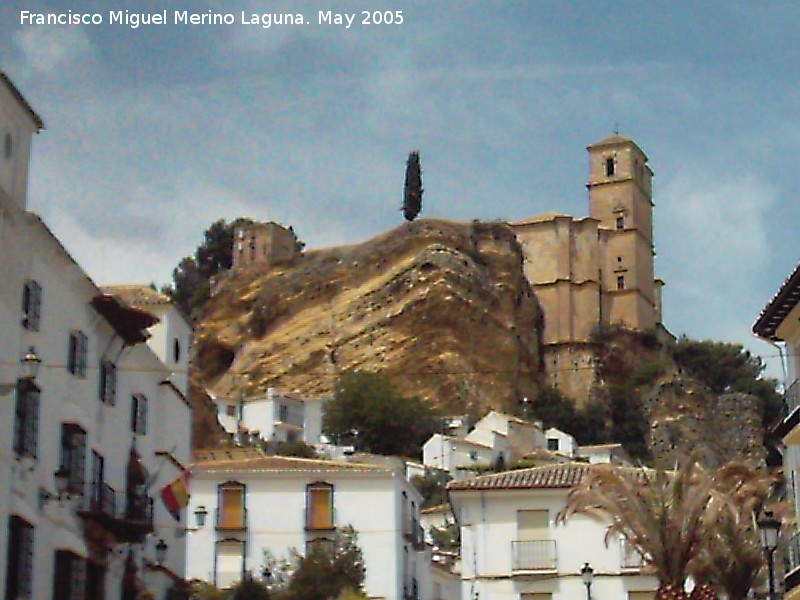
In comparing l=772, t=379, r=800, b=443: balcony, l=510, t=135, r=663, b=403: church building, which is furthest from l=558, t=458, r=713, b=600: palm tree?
l=510, t=135, r=663, b=403: church building

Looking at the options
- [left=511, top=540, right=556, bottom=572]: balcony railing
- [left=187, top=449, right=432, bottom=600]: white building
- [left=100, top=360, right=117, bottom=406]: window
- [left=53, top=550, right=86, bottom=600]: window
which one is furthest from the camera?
[left=187, top=449, right=432, bottom=600]: white building

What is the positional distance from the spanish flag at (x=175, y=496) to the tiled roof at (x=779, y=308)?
13729 mm

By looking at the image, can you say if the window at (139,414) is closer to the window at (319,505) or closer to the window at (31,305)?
the window at (31,305)

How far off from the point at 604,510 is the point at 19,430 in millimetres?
12211

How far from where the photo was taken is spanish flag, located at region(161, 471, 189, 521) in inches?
1462

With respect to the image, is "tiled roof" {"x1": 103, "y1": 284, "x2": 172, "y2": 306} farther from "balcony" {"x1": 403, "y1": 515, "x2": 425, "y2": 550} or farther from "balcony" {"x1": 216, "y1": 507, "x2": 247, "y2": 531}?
"balcony" {"x1": 403, "y1": 515, "x2": 425, "y2": 550}

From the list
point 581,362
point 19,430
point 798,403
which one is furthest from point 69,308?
point 581,362

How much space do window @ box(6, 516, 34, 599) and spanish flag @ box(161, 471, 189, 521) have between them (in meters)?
7.58

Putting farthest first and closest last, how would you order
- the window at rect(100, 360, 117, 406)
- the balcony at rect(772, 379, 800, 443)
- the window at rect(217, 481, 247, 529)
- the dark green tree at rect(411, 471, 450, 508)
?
the dark green tree at rect(411, 471, 450, 508), the window at rect(217, 481, 247, 529), the window at rect(100, 360, 117, 406), the balcony at rect(772, 379, 800, 443)

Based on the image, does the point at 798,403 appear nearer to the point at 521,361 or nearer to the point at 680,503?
the point at 680,503

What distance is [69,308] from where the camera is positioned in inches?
1275

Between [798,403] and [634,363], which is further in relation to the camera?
[634,363]

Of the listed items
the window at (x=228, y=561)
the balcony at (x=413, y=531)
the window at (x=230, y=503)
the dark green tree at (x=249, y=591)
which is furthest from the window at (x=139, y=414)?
the balcony at (x=413, y=531)

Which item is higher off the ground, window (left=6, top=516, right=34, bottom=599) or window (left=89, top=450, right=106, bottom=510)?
window (left=89, top=450, right=106, bottom=510)
